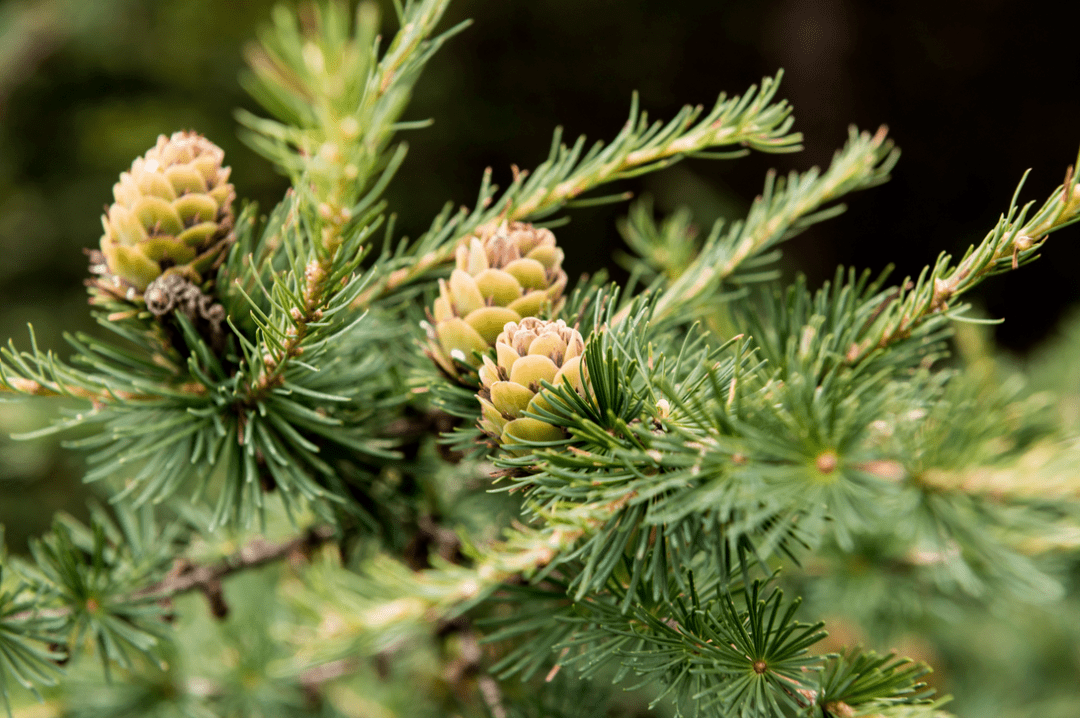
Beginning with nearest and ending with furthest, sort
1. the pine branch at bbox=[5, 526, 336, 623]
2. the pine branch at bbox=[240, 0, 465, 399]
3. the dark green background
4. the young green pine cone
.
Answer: the pine branch at bbox=[240, 0, 465, 399]
the young green pine cone
the pine branch at bbox=[5, 526, 336, 623]
the dark green background

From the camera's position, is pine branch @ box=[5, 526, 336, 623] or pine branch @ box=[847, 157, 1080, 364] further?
pine branch @ box=[5, 526, 336, 623]

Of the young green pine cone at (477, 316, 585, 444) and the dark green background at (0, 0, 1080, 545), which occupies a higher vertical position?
the dark green background at (0, 0, 1080, 545)

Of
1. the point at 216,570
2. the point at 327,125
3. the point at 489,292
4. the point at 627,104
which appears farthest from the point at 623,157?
the point at 627,104

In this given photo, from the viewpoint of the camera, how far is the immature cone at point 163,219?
0.41m

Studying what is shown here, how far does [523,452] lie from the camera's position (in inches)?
14.0

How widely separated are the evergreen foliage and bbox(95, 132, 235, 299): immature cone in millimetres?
18

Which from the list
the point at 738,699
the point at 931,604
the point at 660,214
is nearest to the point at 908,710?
the point at 738,699

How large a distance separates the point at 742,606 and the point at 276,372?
346 mm

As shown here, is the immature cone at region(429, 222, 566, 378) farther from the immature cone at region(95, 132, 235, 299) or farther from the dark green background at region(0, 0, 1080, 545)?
the dark green background at region(0, 0, 1080, 545)

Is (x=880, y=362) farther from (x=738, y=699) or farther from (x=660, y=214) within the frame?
(x=660, y=214)

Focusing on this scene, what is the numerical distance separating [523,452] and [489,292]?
0.09m

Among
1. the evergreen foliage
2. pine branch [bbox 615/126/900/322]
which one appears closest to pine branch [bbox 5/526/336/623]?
the evergreen foliage

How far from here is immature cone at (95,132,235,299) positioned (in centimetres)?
41

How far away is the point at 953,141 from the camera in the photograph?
2678mm
